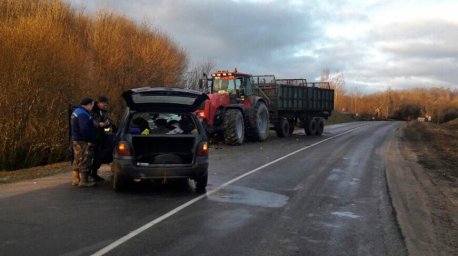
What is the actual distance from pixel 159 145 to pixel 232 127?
38.1 feet

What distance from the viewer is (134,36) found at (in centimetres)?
2972

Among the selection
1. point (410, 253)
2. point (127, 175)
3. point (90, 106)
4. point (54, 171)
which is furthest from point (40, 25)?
point (410, 253)

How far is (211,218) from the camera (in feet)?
25.8

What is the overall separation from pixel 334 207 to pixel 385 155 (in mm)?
11456

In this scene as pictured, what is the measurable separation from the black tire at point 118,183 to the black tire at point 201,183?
1.37 m

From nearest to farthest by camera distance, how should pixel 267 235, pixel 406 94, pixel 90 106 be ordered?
pixel 267 235 → pixel 90 106 → pixel 406 94

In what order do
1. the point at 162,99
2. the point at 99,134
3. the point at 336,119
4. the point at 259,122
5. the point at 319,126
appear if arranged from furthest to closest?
the point at 336,119, the point at 319,126, the point at 259,122, the point at 99,134, the point at 162,99

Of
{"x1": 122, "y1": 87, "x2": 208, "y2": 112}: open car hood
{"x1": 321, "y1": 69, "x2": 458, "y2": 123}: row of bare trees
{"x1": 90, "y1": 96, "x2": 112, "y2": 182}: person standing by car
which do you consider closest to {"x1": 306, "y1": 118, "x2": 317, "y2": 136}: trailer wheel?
{"x1": 90, "y1": 96, "x2": 112, "y2": 182}: person standing by car

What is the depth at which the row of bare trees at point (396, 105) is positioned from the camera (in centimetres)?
10824

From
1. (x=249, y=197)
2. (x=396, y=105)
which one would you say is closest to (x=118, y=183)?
(x=249, y=197)

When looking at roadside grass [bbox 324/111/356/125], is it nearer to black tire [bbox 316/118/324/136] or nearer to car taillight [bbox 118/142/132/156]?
black tire [bbox 316/118/324/136]

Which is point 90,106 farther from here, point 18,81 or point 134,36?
point 134,36

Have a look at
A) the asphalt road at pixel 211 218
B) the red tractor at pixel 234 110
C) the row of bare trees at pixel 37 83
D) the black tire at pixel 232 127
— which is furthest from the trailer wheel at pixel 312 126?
the asphalt road at pixel 211 218

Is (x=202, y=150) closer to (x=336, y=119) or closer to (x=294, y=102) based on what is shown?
(x=294, y=102)
